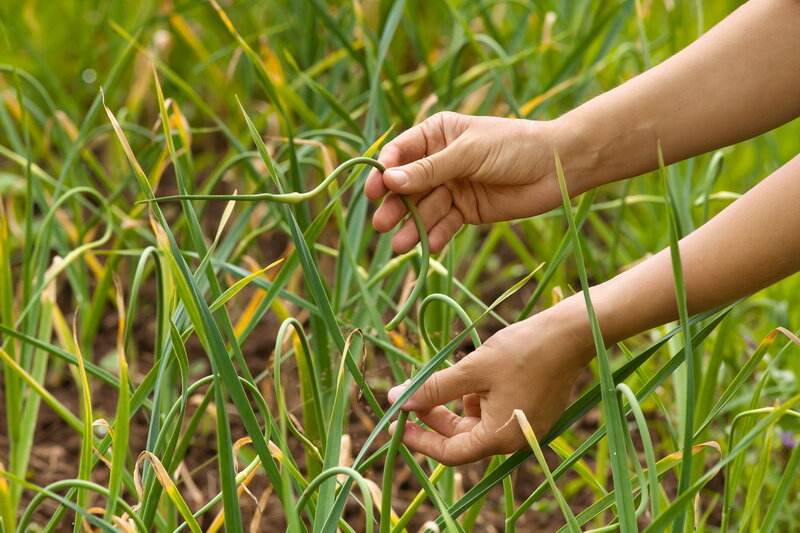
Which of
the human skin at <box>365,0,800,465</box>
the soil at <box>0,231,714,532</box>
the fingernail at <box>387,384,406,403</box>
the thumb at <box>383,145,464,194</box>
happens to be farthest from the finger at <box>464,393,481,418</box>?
the soil at <box>0,231,714,532</box>

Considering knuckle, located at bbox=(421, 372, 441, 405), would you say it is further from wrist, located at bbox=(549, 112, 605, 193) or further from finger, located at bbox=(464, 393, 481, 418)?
wrist, located at bbox=(549, 112, 605, 193)

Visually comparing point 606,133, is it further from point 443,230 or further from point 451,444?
point 451,444

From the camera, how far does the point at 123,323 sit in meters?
1.31

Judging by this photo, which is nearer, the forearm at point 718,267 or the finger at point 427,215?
the forearm at point 718,267

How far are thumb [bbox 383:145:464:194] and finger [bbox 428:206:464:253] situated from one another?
86 millimetres

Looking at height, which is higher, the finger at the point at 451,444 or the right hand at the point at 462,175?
the right hand at the point at 462,175

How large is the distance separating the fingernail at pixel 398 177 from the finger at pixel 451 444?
246mm

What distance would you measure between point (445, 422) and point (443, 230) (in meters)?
0.22

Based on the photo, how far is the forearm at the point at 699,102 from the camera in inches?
37.9

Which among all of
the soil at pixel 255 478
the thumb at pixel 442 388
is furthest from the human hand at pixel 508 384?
the soil at pixel 255 478

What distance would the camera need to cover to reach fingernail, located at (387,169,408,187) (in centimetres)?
98

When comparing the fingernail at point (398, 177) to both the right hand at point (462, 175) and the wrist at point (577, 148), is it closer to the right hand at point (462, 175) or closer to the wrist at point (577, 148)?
the right hand at point (462, 175)

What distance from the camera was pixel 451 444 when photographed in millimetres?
968

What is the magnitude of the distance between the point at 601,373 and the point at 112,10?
1.89m
